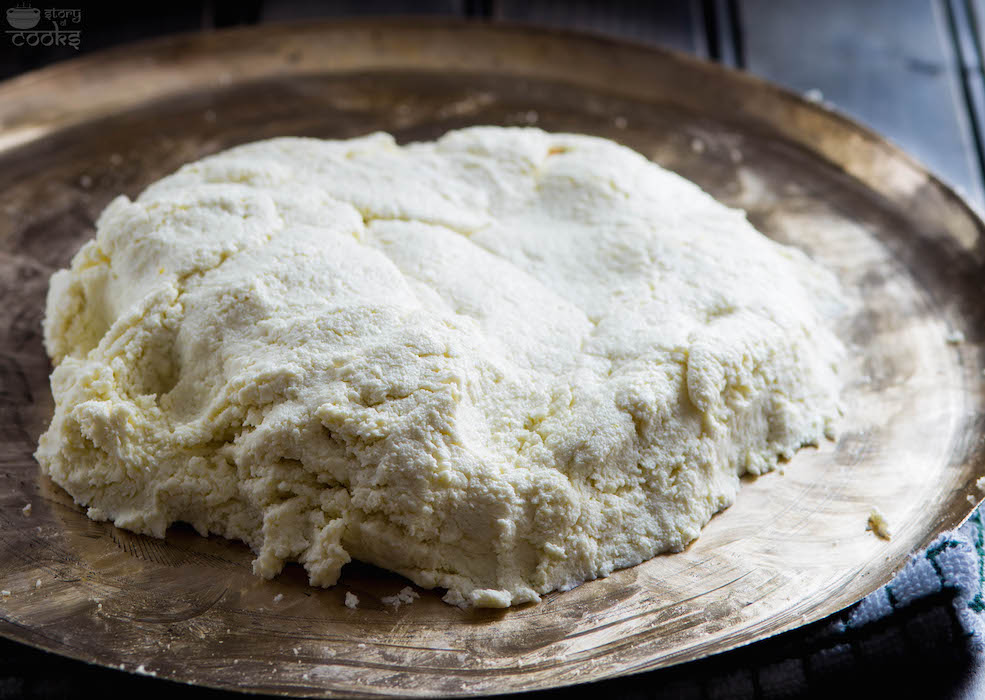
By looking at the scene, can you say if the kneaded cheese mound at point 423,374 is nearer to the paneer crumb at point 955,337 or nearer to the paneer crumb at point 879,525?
the paneer crumb at point 879,525

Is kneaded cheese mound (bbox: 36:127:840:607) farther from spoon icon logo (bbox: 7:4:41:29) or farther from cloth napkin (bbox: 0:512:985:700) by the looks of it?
spoon icon logo (bbox: 7:4:41:29)

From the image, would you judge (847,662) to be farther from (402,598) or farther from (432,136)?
(432,136)

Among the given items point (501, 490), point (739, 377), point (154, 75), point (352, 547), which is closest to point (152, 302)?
point (352, 547)

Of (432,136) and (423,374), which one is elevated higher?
(432,136)

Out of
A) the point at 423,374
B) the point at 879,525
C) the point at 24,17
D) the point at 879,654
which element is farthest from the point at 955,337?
the point at 24,17

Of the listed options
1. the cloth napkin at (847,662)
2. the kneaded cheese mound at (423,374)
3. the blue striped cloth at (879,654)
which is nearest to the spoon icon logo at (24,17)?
the kneaded cheese mound at (423,374)

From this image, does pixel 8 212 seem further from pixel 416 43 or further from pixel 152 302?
pixel 416 43

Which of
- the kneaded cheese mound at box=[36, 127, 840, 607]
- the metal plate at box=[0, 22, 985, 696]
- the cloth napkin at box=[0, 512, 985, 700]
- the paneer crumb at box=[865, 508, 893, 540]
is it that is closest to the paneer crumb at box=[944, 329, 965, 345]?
the metal plate at box=[0, 22, 985, 696]
